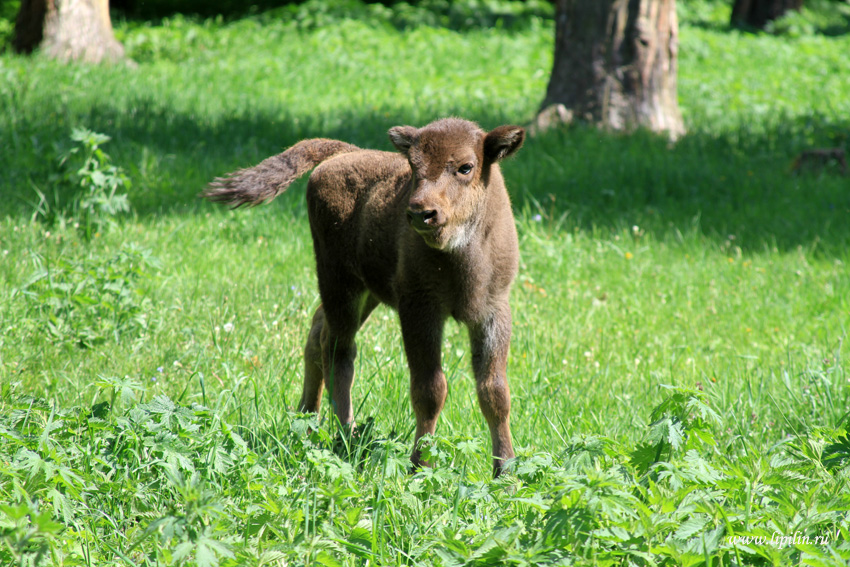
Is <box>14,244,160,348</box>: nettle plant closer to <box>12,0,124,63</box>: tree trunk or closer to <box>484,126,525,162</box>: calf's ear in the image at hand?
<box>484,126,525,162</box>: calf's ear

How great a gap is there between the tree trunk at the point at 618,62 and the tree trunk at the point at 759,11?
14.0m

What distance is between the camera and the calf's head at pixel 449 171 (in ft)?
10.7

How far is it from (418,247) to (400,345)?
1639 millimetres

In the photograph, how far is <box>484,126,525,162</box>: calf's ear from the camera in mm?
3551

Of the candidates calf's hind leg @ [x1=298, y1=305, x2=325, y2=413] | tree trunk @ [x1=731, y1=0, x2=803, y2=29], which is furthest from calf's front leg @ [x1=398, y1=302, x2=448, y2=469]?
tree trunk @ [x1=731, y1=0, x2=803, y2=29]

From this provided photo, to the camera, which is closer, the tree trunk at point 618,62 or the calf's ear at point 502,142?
the calf's ear at point 502,142

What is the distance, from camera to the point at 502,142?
11.7ft

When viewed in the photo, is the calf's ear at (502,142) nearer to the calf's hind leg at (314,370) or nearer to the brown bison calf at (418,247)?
the brown bison calf at (418,247)

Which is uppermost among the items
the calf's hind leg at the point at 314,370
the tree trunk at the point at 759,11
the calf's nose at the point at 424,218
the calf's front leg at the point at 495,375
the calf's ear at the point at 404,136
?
the tree trunk at the point at 759,11

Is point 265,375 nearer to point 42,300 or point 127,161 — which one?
point 42,300

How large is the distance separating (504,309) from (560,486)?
1375 mm

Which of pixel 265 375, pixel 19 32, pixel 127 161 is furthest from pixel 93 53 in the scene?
pixel 265 375

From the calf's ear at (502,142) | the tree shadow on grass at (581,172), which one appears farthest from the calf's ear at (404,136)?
the tree shadow on grass at (581,172)

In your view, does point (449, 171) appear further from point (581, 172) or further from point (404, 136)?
point (581, 172)
